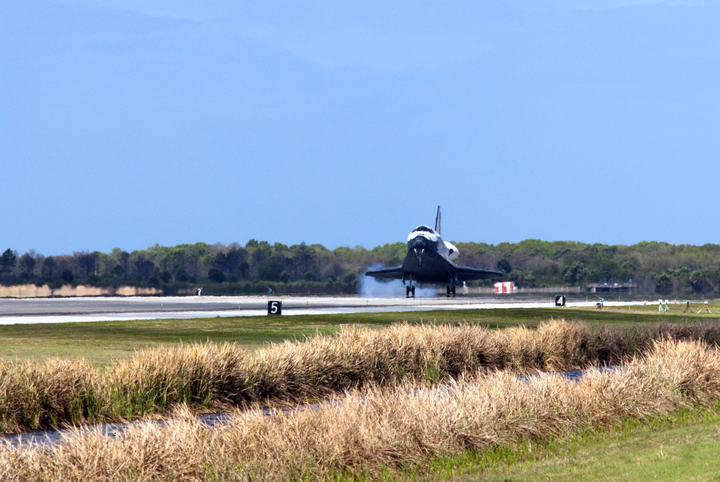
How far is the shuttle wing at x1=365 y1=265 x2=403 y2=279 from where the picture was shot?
86.6m

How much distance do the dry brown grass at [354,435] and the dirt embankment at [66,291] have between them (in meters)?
88.9

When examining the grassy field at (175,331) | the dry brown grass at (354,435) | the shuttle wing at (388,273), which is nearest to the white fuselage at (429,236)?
the shuttle wing at (388,273)

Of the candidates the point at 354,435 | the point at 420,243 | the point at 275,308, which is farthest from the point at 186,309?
the point at 354,435

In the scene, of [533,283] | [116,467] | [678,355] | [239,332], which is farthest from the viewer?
[533,283]

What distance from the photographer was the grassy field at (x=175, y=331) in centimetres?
2228

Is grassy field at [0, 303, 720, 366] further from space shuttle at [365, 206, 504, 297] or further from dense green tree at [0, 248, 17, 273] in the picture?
dense green tree at [0, 248, 17, 273]

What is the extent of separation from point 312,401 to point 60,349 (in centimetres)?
1044

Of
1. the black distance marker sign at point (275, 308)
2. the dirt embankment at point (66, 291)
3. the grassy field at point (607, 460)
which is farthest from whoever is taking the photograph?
the dirt embankment at point (66, 291)

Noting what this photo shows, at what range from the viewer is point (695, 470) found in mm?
10234

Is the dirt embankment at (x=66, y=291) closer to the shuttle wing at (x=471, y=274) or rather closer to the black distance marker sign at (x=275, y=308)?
the shuttle wing at (x=471, y=274)

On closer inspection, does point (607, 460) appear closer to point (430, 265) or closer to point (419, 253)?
point (419, 253)

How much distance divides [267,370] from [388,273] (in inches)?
2893

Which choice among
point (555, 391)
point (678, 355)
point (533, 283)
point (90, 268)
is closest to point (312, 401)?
point (555, 391)

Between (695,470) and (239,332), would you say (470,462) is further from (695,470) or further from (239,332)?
(239,332)
